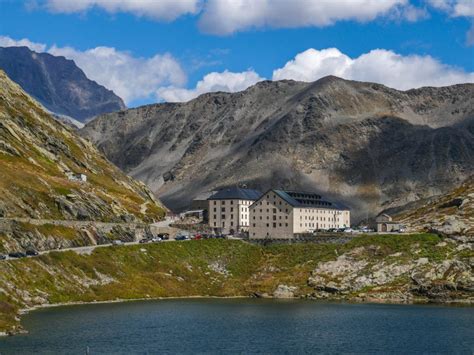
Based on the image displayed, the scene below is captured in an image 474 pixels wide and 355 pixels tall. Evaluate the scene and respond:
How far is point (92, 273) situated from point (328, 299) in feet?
166

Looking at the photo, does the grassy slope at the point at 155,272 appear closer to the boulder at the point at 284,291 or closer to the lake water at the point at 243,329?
the boulder at the point at 284,291

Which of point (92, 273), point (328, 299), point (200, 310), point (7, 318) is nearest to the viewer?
point (7, 318)

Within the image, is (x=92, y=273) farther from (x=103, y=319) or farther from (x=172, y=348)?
(x=172, y=348)

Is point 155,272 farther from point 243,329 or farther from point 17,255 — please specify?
point 243,329

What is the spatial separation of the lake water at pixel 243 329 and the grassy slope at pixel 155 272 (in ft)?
26.2

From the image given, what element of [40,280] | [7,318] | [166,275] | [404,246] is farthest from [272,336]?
[404,246]

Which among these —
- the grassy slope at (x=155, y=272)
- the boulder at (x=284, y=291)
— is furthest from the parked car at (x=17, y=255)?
the boulder at (x=284, y=291)

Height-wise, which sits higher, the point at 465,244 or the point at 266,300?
the point at 465,244

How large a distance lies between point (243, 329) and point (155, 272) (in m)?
58.4

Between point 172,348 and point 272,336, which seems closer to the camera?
point 172,348

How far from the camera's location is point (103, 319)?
13188 centimetres

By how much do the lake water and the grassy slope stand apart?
799cm

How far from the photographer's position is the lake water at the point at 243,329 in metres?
108

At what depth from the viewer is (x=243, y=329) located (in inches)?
5000
